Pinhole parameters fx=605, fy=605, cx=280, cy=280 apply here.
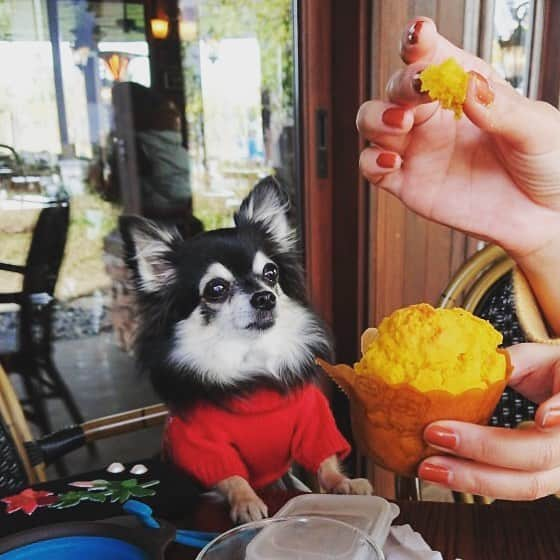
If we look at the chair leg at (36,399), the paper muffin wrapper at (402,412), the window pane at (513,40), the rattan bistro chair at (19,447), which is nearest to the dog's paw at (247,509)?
the paper muffin wrapper at (402,412)

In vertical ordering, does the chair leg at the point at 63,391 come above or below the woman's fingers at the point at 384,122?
below

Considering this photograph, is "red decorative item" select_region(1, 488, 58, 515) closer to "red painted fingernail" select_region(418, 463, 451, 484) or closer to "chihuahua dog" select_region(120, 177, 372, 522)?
"chihuahua dog" select_region(120, 177, 372, 522)

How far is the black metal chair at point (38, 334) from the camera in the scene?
234 cm

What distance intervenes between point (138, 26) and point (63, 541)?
2.83 m

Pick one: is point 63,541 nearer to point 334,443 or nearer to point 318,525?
point 318,525

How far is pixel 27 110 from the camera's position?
253cm

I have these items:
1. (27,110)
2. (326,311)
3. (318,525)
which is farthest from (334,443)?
(27,110)

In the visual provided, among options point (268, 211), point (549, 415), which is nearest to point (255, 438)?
point (268, 211)

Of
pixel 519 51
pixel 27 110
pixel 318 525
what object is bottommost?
pixel 318 525

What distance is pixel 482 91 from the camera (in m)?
0.60

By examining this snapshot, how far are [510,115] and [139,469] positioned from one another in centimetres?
59

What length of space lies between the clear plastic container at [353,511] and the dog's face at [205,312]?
1.05ft

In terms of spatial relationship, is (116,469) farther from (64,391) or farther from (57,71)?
(57,71)

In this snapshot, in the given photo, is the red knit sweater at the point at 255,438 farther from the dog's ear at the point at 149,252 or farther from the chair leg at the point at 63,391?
the chair leg at the point at 63,391
